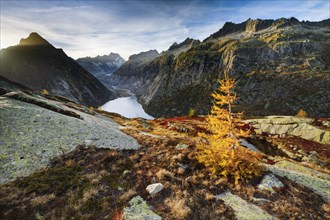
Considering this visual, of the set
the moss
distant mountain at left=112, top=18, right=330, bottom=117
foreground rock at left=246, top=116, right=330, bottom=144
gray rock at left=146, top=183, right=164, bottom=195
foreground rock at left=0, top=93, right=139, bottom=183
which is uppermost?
distant mountain at left=112, top=18, right=330, bottom=117

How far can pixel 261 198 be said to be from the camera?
1198 cm

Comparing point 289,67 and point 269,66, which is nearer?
point 289,67

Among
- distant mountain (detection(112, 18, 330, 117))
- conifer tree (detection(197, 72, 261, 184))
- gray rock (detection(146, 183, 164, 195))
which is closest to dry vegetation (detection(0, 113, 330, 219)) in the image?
gray rock (detection(146, 183, 164, 195))

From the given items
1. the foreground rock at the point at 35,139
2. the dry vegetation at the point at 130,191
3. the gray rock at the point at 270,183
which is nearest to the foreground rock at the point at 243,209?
the dry vegetation at the point at 130,191

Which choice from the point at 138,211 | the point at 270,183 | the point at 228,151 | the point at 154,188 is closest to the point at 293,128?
the point at 270,183

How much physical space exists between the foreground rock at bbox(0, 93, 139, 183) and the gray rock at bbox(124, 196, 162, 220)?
9.02m

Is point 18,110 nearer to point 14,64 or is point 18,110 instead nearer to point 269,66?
point 269,66

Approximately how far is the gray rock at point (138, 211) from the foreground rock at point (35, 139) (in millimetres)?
9019

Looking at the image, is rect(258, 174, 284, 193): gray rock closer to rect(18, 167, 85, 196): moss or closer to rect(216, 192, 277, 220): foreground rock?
rect(216, 192, 277, 220): foreground rock

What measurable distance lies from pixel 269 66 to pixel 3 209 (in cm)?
18757

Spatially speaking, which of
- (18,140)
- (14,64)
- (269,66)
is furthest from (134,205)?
(14,64)

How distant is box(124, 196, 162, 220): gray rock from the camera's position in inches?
384

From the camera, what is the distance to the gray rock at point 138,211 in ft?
32.0

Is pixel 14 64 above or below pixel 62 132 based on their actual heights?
above
